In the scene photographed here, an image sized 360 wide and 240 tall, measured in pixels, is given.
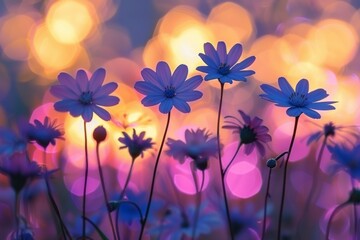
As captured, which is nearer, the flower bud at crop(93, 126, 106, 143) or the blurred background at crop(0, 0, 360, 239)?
the flower bud at crop(93, 126, 106, 143)

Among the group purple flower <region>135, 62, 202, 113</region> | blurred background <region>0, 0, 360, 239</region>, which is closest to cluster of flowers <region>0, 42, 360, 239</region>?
purple flower <region>135, 62, 202, 113</region>

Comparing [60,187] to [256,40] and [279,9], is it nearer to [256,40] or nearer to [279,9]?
[279,9]

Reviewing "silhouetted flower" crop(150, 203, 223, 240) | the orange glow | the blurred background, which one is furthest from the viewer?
the orange glow

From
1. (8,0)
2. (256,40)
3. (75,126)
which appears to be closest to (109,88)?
(75,126)

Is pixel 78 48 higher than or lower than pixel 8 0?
lower

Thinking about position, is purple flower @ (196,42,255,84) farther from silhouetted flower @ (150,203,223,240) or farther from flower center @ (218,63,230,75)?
silhouetted flower @ (150,203,223,240)

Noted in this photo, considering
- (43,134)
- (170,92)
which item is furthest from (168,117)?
(43,134)

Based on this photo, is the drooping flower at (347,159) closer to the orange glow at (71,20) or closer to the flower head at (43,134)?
the flower head at (43,134)

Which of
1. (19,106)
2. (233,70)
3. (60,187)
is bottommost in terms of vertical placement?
(60,187)
